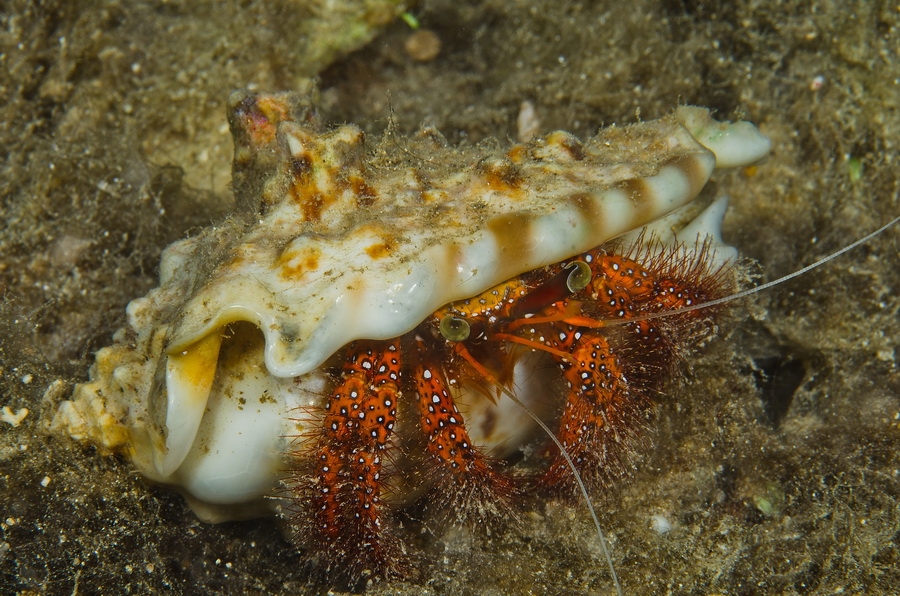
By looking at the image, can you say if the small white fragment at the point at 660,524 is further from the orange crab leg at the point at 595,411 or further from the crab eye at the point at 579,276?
the crab eye at the point at 579,276

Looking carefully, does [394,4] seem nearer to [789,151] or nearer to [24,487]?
[789,151]

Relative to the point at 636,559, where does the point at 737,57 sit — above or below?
above

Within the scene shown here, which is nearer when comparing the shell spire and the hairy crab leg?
the shell spire

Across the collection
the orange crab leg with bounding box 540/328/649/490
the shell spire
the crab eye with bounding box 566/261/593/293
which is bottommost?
the orange crab leg with bounding box 540/328/649/490

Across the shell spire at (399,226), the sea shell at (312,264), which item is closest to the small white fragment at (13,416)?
the sea shell at (312,264)

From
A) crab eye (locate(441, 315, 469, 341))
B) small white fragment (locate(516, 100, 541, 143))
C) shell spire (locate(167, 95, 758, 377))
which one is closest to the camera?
shell spire (locate(167, 95, 758, 377))

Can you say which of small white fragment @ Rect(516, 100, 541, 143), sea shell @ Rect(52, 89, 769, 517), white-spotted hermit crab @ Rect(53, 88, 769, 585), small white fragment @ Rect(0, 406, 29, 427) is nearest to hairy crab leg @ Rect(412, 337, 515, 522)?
white-spotted hermit crab @ Rect(53, 88, 769, 585)

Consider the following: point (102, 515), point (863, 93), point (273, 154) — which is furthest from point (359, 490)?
point (863, 93)

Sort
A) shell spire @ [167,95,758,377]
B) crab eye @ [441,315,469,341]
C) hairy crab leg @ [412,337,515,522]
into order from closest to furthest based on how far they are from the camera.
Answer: shell spire @ [167,95,758,377] < crab eye @ [441,315,469,341] < hairy crab leg @ [412,337,515,522]

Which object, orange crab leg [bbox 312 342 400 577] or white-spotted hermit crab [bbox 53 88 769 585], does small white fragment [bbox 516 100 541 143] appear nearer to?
white-spotted hermit crab [bbox 53 88 769 585]
